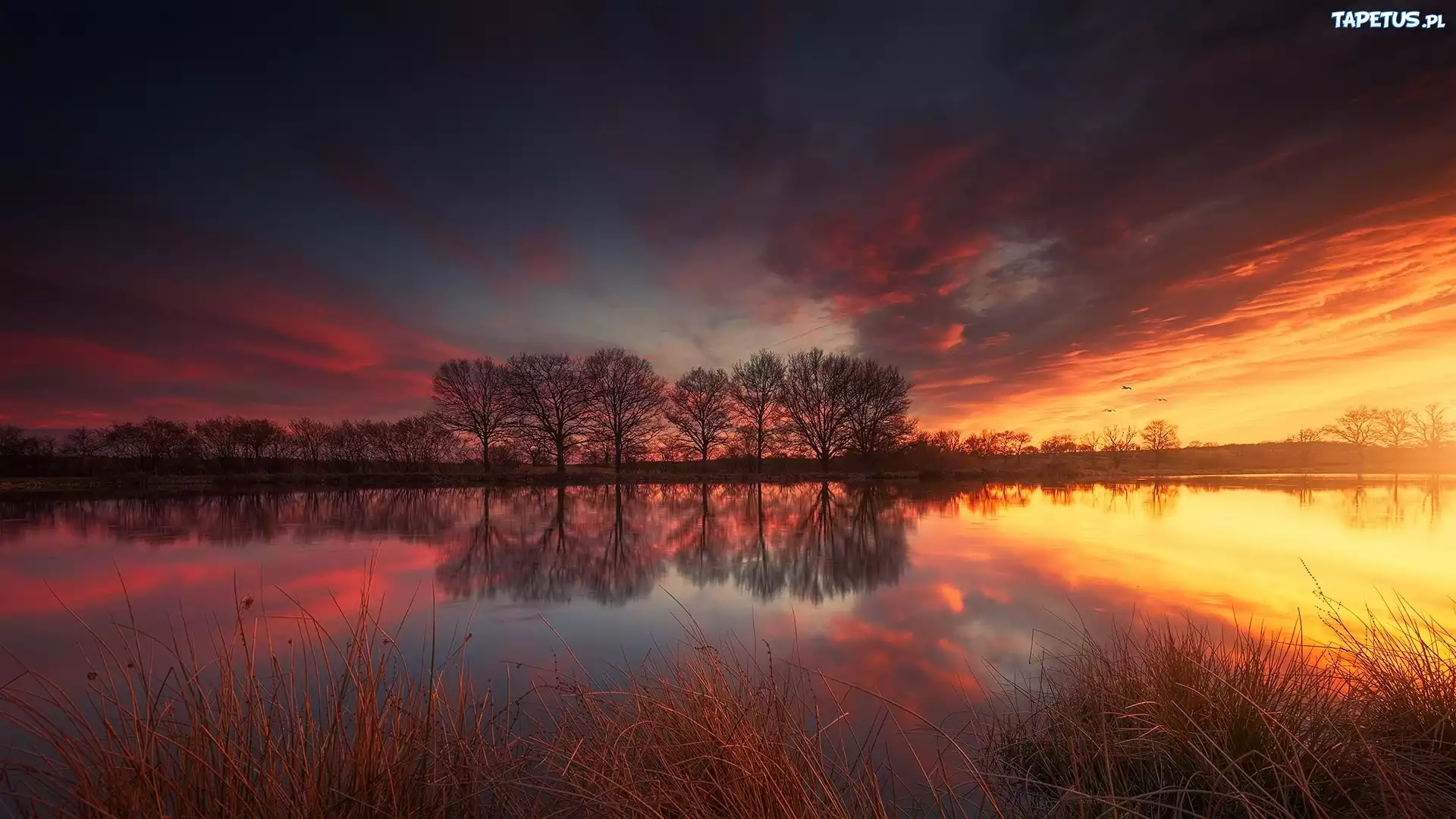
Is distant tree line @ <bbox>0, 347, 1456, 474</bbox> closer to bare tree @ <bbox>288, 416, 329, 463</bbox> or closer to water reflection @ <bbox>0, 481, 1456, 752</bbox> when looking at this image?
bare tree @ <bbox>288, 416, 329, 463</bbox>

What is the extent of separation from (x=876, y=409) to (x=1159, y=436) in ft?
130

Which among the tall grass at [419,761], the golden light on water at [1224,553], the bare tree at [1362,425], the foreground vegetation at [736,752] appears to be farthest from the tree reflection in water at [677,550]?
the bare tree at [1362,425]

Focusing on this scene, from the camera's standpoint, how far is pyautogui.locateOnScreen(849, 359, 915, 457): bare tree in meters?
41.8

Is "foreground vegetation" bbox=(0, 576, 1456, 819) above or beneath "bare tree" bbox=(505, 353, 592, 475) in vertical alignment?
beneath

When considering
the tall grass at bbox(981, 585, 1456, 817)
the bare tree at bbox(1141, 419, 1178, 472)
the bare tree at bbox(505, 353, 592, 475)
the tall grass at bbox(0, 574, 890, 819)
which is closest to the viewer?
the tall grass at bbox(0, 574, 890, 819)

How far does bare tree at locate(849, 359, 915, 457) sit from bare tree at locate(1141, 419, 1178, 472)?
3476cm

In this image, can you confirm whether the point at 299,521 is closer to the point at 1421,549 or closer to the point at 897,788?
the point at 897,788

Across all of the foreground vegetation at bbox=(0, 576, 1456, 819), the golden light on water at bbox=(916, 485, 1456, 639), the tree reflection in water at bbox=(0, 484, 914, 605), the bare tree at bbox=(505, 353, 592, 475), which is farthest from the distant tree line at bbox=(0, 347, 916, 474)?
the foreground vegetation at bbox=(0, 576, 1456, 819)

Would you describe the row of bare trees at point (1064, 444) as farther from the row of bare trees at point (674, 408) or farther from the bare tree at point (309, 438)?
the bare tree at point (309, 438)

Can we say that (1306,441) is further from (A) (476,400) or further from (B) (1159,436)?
(A) (476,400)

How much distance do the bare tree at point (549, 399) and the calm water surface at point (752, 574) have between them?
2086 centimetres

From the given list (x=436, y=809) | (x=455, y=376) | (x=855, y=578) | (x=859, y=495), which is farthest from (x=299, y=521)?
(x=455, y=376)

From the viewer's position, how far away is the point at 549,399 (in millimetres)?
38625

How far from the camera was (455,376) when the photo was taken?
3859cm
